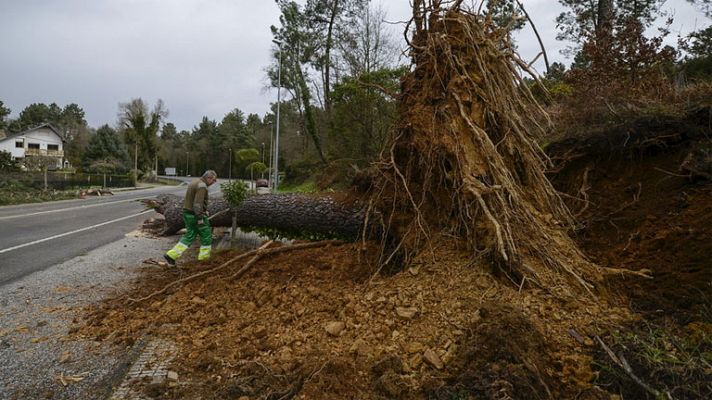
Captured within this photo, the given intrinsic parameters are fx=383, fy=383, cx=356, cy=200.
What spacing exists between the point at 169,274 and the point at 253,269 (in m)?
1.52

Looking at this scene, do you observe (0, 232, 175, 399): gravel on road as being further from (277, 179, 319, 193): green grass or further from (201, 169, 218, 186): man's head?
(277, 179, 319, 193): green grass

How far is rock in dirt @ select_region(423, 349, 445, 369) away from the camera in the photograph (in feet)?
8.58

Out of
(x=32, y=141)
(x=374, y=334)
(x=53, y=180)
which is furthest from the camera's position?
(x=32, y=141)

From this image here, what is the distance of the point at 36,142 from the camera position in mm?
42344

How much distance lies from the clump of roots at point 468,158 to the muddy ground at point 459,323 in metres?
0.33

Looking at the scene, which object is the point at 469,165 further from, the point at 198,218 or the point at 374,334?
the point at 198,218

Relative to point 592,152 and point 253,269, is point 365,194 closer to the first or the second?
point 253,269

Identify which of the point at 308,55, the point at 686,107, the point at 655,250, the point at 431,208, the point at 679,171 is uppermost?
the point at 308,55

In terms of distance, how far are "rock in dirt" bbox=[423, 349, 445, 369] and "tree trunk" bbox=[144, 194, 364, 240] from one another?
3377 millimetres

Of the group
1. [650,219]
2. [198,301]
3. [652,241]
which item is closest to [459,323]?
[652,241]

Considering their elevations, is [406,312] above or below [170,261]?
above

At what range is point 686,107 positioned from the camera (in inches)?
182

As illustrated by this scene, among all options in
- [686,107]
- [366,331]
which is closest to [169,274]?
[366,331]

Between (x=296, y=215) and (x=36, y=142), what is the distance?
49.6 m
